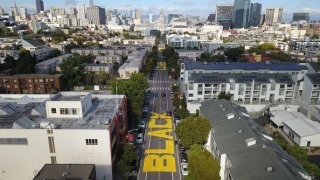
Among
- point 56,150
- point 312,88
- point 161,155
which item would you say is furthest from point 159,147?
point 312,88

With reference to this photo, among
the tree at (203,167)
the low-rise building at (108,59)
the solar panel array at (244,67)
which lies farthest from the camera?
the low-rise building at (108,59)

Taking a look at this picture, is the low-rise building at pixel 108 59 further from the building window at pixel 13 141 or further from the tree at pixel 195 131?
the building window at pixel 13 141

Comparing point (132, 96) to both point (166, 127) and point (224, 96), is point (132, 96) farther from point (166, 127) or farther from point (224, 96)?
point (224, 96)

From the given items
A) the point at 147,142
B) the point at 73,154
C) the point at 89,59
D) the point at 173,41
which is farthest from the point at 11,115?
the point at 173,41

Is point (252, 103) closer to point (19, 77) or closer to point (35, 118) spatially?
point (35, 118)

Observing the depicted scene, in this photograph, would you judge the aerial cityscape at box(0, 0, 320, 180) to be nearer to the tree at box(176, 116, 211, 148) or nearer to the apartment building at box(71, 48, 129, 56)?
the tree at box(176, 116, 211, 148)

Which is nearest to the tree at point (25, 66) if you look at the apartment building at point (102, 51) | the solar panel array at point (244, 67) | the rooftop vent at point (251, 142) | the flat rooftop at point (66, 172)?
the apartment building at point (102, 51)
